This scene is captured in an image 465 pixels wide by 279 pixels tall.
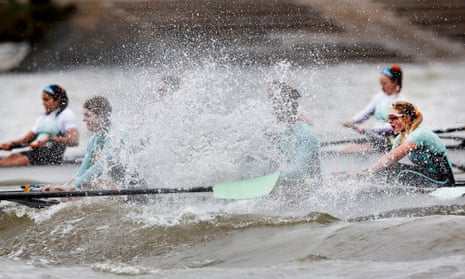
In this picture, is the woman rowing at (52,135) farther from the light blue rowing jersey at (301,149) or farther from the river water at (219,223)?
the light blue rowing jersey at (301,149)

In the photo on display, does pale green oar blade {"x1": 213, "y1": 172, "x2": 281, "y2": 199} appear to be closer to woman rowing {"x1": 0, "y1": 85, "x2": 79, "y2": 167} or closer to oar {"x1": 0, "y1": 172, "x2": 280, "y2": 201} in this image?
oar {"x1": 0, "y1": 172, "x2": 280, "y2": 201}

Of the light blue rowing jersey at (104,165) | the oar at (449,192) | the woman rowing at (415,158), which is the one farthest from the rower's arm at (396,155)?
the light blue rowing jersey at (104,165)

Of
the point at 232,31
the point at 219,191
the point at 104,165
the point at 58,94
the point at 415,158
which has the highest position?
the point at 232,31

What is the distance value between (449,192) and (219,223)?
1602mm

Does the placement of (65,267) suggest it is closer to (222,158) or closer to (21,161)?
(222,158)

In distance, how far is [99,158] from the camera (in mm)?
6285

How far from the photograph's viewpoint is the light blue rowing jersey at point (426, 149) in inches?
240

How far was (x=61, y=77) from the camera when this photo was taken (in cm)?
1677

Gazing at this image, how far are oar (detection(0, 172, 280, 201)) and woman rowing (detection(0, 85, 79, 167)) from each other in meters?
2.77

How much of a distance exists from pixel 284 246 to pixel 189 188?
1.02 meters

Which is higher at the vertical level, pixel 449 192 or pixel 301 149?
pixel 301 149

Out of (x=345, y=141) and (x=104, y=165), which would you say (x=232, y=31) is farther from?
(x=104, y=165)

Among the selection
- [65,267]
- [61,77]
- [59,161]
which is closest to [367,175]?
[65,267]

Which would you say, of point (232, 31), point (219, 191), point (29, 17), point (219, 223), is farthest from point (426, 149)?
point (29, 17)
